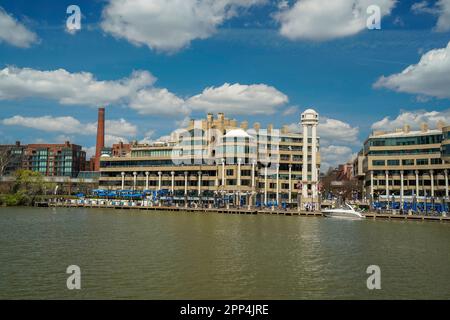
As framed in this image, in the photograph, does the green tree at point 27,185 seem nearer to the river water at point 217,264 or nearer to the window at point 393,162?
the river water at point 217,264

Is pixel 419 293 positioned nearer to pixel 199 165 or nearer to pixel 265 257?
pixel 265 257

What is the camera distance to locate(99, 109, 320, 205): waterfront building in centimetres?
14025

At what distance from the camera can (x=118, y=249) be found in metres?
48.4

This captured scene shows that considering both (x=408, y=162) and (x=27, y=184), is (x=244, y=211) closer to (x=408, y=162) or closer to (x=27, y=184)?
(x=408, y=162)

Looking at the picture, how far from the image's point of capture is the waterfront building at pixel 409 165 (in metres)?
131

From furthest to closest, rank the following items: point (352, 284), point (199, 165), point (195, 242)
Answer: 1. point (199, 165)
2. point (195, 242)
3. point (352, 284)

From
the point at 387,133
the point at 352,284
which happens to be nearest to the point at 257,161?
the point at 387,133

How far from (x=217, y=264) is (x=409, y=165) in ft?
362

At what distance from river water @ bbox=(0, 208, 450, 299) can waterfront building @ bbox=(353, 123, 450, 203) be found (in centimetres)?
7085

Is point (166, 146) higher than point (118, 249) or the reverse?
higher

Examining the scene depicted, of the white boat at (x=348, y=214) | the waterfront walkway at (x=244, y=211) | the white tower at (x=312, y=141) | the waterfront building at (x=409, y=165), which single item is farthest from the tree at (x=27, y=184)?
the waterfront building at (x=409, y=165)

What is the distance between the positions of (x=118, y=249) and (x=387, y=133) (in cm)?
12047
